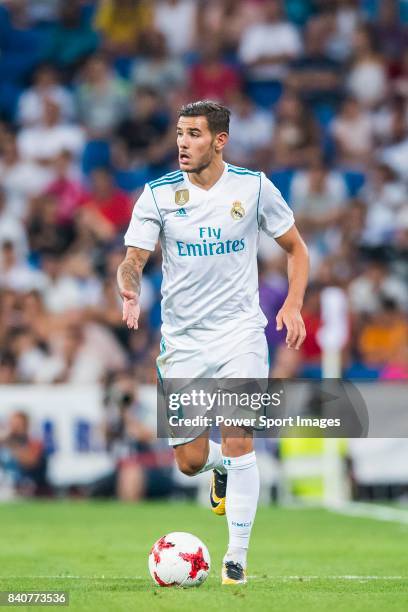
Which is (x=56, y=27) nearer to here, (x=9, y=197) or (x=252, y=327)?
(x=9, y=197)

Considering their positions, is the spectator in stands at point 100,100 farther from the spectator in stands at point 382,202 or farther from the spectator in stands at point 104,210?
the spectator in stands at point 382,202

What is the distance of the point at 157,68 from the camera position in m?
20.5

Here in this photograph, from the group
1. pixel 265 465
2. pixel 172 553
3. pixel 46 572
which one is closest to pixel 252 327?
pixel 172 553

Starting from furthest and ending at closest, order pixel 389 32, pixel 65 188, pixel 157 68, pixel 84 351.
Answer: pixel 389 32, pixel 157 68, pixel 65 188, pixel 84 351

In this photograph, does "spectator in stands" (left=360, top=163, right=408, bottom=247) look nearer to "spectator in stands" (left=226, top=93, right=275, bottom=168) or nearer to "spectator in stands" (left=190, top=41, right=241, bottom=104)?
"spectator in stands" (left=226, top=93, right=275, bottom=168)

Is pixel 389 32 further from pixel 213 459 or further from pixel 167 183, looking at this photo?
pixel 213 459

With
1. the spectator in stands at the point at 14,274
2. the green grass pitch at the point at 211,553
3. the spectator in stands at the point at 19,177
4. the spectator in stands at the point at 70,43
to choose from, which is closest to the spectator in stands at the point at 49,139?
the spectator in stands at the point at 19,177

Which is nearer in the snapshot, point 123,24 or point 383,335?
point 383,335

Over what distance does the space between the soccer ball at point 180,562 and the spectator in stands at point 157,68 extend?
13.3m

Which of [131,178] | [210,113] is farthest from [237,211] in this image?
[131,178]

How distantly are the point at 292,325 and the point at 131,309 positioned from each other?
0.93 m

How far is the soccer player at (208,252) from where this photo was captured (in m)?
8.23

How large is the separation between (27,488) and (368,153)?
7292 millimetres

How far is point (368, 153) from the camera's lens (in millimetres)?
19984
